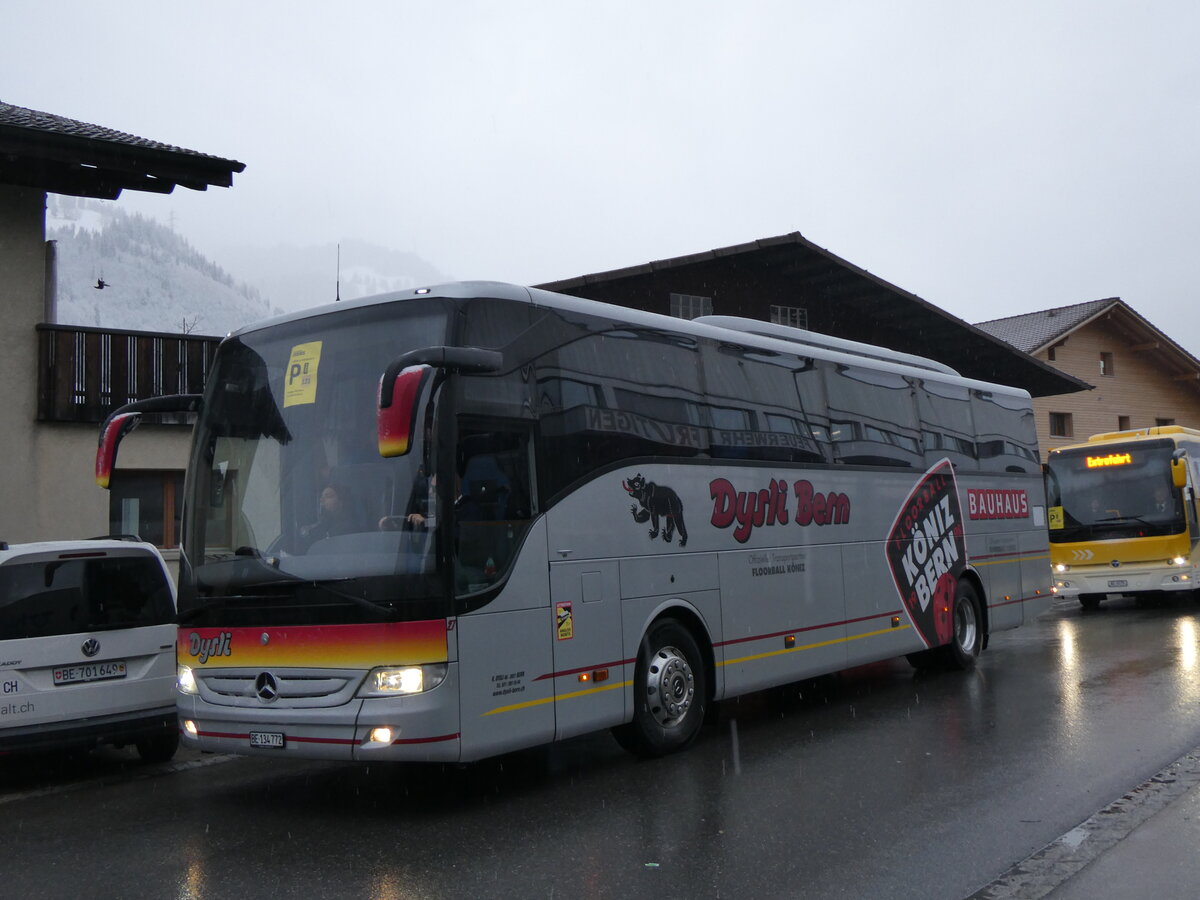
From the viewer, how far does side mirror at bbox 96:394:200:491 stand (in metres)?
7.64

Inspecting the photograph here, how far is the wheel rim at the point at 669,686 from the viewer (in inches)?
327

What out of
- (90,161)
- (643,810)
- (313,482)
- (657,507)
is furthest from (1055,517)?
(313,482)

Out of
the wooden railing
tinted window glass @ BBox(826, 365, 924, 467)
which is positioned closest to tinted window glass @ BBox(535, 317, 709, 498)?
tinted window glass @ BBox(826, 365, 924, 467)

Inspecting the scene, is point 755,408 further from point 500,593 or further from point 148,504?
point 148,504

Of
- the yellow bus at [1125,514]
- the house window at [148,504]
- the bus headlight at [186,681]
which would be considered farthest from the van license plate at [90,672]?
the yellow bus at [1125,514]

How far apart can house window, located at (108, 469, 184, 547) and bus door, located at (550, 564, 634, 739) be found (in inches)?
410

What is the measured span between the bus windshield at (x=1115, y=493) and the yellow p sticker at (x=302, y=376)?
17.5m

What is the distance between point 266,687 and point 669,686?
2949 mm

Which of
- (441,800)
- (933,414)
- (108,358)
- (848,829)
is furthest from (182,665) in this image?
(108,358)

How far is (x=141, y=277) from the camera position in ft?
263

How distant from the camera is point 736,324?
35.1 feet

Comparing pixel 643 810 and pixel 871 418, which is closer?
pixel 643 810

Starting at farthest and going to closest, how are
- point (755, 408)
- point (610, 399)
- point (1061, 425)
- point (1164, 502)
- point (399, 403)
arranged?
point (1061, 425) < point (1164, 502) < point (755, 408) < point (610, 399) < point (399, 403)

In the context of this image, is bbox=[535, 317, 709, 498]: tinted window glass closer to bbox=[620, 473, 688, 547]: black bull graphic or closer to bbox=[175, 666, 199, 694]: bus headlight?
bbox=[620, 473, 688, 547]: black bull graphic
